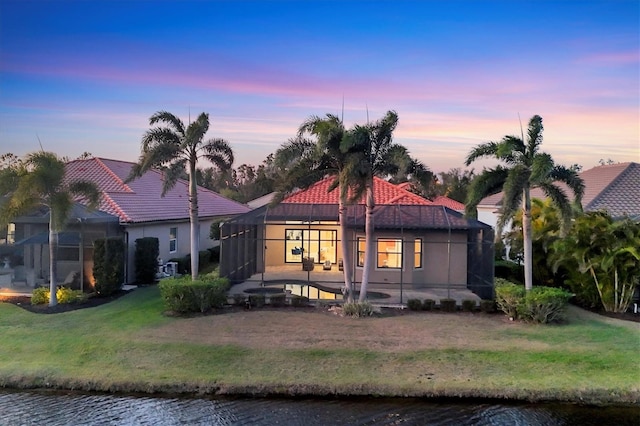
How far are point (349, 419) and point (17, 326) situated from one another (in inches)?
387

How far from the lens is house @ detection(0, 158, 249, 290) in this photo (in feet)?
54.4

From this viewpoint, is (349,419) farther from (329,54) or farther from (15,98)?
(15,98)

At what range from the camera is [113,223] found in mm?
17625

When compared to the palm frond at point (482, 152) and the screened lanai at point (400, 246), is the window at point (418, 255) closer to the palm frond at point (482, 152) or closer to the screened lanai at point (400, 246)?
the screened lanai at point (400, 246)

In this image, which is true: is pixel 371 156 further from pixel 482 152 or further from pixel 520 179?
pixel 520 179

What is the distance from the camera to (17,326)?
12258mm

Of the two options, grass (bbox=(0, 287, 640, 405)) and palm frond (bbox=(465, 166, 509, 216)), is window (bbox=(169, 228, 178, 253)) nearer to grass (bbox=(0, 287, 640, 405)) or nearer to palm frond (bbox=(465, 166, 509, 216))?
grass (bbox=(0, 287, 640, 405))

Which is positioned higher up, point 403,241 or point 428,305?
point 403,241

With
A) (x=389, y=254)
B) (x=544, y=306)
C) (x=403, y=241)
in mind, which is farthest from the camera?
(x=389, y=254)

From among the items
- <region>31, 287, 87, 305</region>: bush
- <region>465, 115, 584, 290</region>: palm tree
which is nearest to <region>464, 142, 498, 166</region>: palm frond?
<region>465, 115, 584, 290</region>: palm tree

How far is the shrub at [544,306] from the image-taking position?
43.1 feet

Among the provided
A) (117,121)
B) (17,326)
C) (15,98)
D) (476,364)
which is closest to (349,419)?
(476,364)

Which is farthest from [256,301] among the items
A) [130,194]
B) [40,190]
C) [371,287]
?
[130,194]

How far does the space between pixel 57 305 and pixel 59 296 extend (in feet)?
1.76
